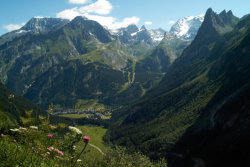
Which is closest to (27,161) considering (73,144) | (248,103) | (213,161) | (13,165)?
(13,165)

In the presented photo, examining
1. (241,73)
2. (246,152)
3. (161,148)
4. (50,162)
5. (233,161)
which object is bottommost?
(161,148)

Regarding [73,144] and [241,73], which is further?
[241,73]

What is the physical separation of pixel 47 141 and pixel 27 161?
8.67 feet

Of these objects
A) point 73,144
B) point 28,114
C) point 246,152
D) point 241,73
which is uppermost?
point 241,73

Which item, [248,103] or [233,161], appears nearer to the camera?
[233,161]

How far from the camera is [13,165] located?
6.66 m

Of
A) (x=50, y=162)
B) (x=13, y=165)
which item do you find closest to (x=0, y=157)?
(x=13, y=165)

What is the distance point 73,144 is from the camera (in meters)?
7.49

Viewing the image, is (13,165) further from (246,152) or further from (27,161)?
(246,152)

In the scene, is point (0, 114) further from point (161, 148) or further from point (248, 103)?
point (161, 148)

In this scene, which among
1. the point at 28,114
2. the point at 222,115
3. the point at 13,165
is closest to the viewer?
the point at 13,165

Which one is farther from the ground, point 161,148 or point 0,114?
point 0,114

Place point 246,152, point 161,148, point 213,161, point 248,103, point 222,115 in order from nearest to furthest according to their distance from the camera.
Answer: point 246,152, point 213,161, point 248,103, point 222,115, point 161,148

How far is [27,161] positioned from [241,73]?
222 m
